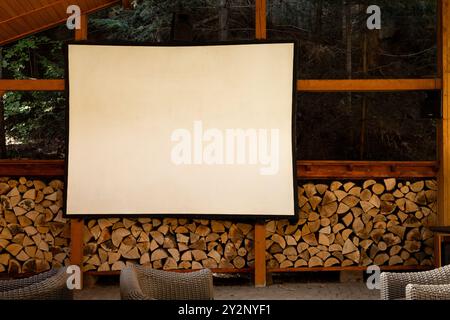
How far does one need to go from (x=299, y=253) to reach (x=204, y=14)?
4718 mm

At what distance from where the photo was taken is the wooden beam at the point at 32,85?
486cm

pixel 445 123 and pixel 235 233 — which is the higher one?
pixel 445 123

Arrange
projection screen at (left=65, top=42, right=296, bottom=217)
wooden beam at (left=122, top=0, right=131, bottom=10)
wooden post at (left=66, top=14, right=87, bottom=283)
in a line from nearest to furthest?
1. projection screen at (left=65, top=42, right=296, bottom=217)
2. wooden post at (left=66, top=14, right=87, bottom=283)
3. wooden beam at (left=122, top=0, right=131, bottom=10)

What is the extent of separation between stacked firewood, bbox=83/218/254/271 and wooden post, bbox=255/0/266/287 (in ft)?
0.37

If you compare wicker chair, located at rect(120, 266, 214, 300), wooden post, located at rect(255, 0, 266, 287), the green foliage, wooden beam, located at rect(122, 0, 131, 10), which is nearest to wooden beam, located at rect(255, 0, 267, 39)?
wooden post, located at rect(255, 0, 266, 287)

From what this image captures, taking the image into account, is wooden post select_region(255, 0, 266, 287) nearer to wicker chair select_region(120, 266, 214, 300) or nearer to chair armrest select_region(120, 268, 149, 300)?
wicker chair select_region(120, 266, 214, 300)

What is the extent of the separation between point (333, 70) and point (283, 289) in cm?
433

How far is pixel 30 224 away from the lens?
498 centimetres

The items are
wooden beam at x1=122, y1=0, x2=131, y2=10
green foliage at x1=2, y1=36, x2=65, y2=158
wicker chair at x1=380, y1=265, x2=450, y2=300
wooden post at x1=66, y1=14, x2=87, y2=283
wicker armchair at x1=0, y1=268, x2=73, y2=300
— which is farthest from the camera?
green foliage at x1=2, y1=36, x2=65, y2=158

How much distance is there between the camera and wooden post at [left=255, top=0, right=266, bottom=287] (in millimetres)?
4852

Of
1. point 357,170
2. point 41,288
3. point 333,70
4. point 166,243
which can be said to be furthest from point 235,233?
point 333,70

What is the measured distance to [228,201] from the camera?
4.79 metres

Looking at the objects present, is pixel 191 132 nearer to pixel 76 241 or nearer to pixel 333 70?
pixel 76 241
